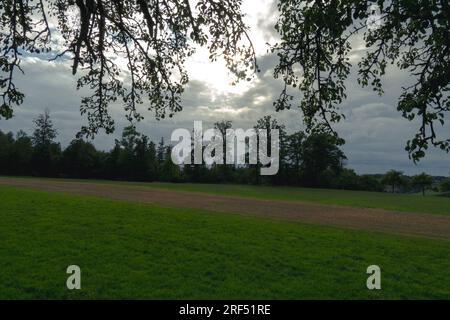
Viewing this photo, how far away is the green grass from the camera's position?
11062 millimetres

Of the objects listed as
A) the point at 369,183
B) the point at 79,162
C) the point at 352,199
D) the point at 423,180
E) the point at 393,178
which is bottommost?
the point at 352,199

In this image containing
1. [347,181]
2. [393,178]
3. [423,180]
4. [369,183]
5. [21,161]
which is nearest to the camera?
[21,161]

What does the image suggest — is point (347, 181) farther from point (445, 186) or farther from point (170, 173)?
point (170, 173)

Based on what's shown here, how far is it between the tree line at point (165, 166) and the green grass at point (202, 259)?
63.3m

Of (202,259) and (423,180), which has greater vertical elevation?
(423,180)

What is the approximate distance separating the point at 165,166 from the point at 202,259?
83167mm

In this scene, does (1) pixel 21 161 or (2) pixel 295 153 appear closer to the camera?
(1) pixel 21 161

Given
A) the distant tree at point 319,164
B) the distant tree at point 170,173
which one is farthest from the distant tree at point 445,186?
the distant tree at point 170,173

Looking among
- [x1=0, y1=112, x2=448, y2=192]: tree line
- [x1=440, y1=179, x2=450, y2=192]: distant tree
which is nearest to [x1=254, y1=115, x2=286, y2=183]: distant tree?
[x1=0, y1=112, x2=448, y2=192]: tree line

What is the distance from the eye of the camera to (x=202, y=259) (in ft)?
46.5

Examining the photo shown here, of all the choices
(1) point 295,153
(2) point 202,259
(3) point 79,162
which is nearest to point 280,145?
(1) point 295,153

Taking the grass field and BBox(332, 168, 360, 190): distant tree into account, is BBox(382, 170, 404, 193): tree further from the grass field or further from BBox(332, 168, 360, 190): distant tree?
the grass field
